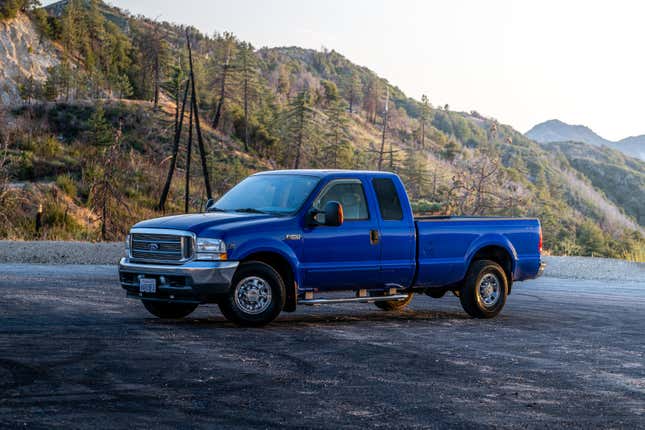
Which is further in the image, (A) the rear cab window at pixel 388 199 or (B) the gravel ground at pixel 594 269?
(B) the gravel ground at pixel 594 269

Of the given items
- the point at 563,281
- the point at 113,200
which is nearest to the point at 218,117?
the point at 113,200

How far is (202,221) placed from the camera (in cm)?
1186

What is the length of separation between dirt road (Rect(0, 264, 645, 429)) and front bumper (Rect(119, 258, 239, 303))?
43 cm

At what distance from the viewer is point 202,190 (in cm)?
5138

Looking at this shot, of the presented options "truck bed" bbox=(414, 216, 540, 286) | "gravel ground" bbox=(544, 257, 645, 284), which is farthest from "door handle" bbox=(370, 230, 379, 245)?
"gravel ground" bbox=(544, 257, 645, 284)

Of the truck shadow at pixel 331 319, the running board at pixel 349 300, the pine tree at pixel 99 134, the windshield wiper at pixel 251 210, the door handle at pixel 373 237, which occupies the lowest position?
the truck shadow at pixel 331 319

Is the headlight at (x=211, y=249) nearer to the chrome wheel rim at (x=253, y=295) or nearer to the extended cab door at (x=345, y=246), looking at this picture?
the chrome wheel rim at (x=253, y=295)

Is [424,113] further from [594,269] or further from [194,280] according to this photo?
[194,280]

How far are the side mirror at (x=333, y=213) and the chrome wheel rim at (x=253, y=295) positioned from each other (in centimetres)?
117

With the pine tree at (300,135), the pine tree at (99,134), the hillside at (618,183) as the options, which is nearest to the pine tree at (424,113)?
the hillside at (618,183)

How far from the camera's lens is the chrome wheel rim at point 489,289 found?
14.0 metres

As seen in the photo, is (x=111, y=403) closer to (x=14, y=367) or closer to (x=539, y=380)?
(x=14, y=367)

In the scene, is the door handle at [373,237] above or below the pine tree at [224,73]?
below

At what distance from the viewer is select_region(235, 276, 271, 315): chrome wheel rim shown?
38.5ft
